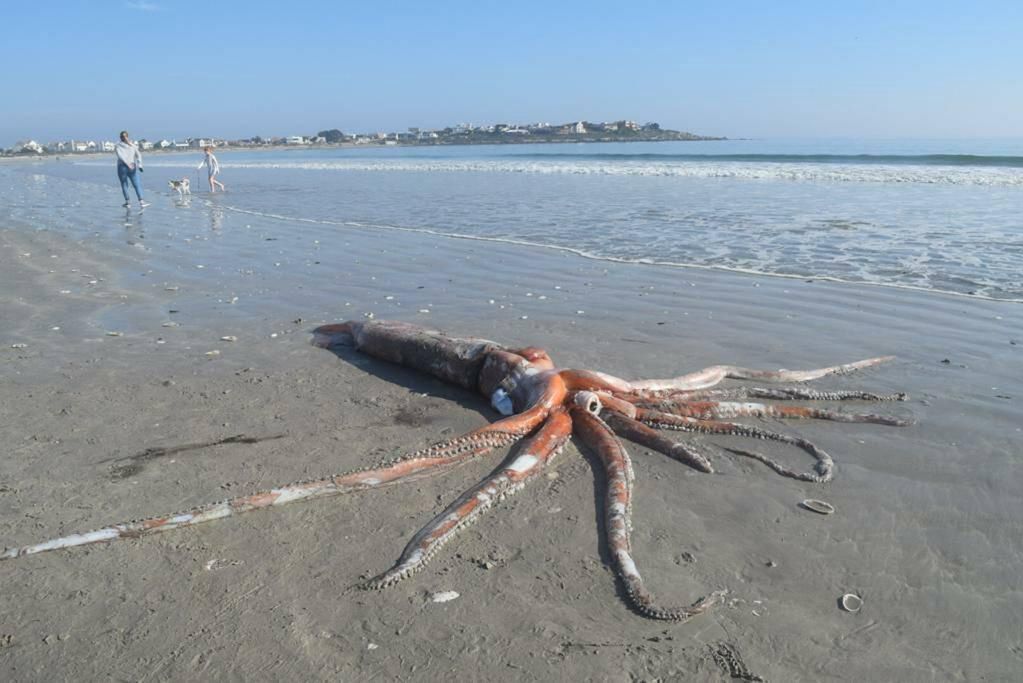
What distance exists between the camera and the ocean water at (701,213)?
35.0ft

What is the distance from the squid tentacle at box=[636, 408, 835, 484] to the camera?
413cm

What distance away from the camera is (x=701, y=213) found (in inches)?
664

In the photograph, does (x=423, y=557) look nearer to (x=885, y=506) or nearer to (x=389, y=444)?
(x=389, y=444)

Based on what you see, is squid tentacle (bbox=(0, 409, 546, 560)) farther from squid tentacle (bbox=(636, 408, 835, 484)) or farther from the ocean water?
the ocean water

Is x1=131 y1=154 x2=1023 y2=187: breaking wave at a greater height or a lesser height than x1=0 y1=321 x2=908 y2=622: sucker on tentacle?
greater

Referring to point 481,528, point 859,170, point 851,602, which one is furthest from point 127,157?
point 859,170

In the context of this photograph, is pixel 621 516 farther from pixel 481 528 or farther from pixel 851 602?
pixel 851 602

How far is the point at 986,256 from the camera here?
1073cm

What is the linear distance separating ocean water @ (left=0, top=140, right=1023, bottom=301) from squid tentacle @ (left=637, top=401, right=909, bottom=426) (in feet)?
15.6

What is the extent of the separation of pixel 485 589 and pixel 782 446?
7.43 ft

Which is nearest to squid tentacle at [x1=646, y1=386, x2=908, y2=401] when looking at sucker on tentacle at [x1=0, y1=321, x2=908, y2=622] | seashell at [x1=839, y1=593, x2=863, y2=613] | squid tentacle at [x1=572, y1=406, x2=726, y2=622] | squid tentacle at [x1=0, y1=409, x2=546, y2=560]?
sucker on tentacle at [x1=0, y1=321, x2=908, y2=622]

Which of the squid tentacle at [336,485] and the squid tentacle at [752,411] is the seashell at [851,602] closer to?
the squid tentacle at [752,411]

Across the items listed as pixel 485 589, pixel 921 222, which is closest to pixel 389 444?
pixel 485 589

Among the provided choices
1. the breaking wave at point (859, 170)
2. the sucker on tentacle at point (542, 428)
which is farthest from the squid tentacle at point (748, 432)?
the breaking wave at point (859, 170)
